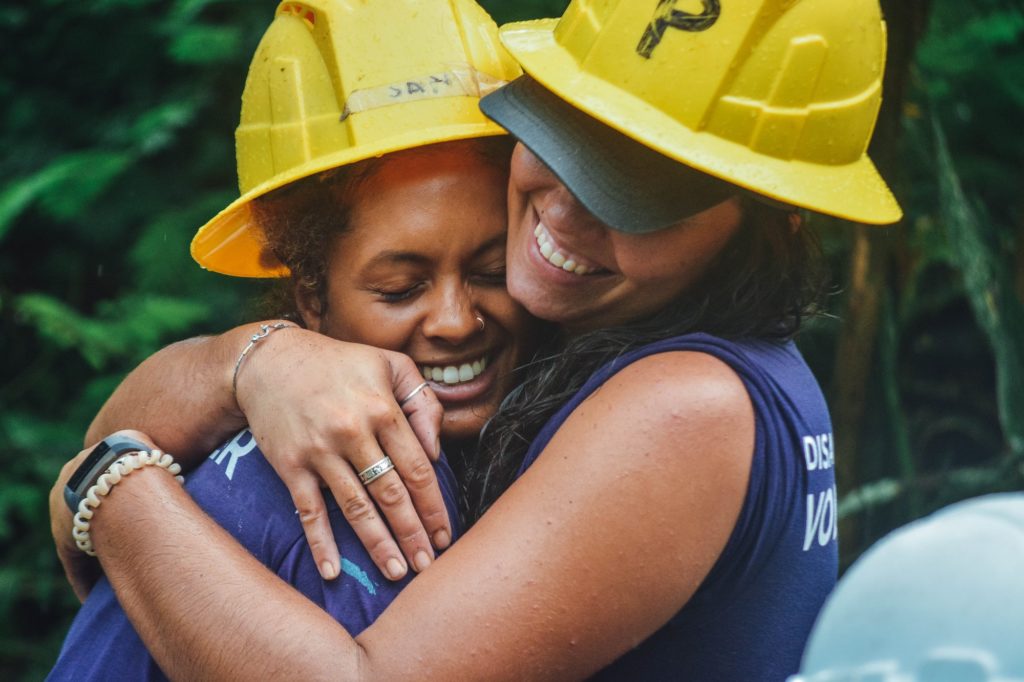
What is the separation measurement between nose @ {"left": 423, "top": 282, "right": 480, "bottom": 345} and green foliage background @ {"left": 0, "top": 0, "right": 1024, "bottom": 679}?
1676 millimetres

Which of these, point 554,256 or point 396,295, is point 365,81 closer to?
point 396,295

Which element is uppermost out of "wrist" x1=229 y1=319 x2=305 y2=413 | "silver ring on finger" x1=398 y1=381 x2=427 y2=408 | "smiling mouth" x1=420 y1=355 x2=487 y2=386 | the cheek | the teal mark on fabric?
"wrist" x1=229 y1=319 x2=305 y2=413

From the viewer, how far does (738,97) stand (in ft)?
6.15

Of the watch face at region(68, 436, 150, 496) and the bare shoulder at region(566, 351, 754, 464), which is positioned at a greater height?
the bare shoulder at region(566, 351, 754, 464)

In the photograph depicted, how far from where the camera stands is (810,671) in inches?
49.4

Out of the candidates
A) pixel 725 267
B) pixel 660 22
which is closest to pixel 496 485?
pixel 725 267

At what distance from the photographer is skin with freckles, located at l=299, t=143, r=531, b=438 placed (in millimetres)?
2227

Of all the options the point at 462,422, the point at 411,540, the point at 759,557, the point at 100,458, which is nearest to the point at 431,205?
the point at 462,422

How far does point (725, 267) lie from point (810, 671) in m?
0.90

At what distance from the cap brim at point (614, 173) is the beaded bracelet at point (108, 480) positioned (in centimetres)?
90

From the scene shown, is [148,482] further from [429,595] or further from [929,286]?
[929,286]

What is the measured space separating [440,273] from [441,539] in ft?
1.85

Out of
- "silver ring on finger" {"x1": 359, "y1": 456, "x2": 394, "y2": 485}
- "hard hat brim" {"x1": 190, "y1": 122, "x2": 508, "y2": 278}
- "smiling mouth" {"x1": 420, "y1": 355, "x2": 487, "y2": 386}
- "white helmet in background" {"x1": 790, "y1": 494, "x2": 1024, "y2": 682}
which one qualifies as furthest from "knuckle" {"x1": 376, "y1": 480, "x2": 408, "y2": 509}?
"white helmet in background" {"x1": 790, "y1": 494, "x2": 1024, "y2": 682}

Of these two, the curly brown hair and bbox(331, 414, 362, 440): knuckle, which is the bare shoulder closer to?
bbox(331, 414, 362, 440): knuckle
